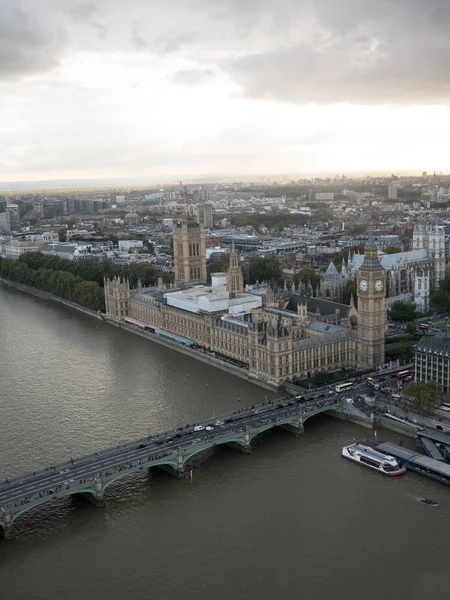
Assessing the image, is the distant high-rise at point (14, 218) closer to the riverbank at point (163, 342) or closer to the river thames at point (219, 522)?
the riverbank at point (163, 342)

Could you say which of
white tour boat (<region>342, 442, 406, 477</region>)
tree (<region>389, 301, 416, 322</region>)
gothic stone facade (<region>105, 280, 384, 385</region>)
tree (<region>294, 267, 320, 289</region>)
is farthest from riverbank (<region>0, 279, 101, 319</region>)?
white tour boat (<region>342, 442, 406, 477</region>)

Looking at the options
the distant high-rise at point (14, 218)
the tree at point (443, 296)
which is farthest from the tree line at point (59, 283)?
the distant high-rise at point (14, 218)

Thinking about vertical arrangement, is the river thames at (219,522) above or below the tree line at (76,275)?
below

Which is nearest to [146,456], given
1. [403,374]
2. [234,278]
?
[403,374]

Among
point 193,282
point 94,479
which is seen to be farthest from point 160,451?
point 193,282

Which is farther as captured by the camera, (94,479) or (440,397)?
(440,397)

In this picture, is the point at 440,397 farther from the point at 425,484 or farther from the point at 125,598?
the point at 125,598
